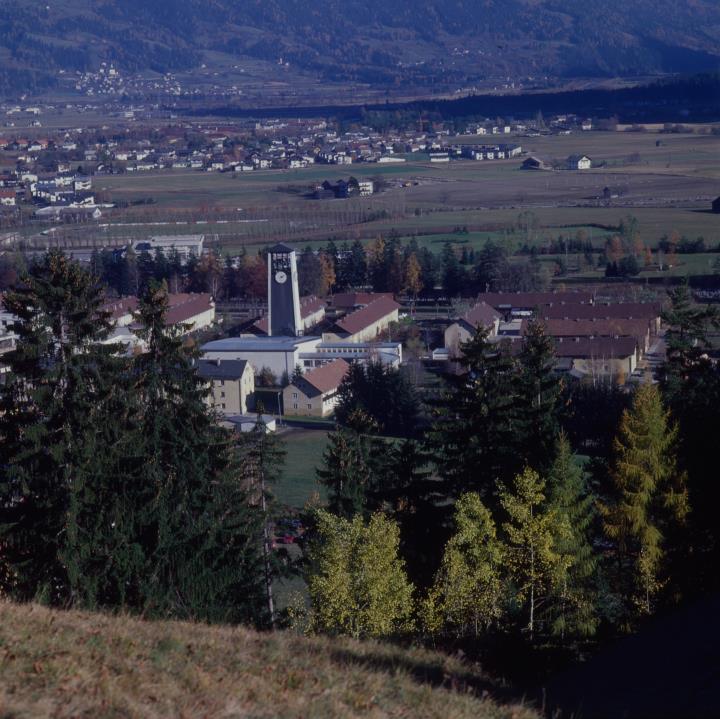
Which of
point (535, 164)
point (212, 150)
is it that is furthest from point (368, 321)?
point (212, 150)

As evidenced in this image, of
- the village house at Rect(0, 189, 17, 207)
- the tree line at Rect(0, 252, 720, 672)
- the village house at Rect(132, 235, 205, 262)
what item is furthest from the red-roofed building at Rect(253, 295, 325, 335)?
the village house at Rect(0, 189, 17, 207)

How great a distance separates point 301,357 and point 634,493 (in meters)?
9.60

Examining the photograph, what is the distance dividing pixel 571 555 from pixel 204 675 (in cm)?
243

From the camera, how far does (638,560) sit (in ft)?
16.2

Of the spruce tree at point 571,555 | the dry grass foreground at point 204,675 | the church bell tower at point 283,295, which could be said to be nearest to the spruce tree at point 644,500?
the spruce tree at point 571,555

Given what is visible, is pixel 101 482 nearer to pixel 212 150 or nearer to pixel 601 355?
pixel 601 355

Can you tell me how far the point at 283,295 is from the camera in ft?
52.2

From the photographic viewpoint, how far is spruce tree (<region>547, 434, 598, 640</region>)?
181 inches

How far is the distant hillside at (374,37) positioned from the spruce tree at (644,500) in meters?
45.1

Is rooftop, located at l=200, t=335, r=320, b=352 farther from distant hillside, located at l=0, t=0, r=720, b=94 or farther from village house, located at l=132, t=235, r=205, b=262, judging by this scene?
distant hillside, located at l=0, t=0, r=720, b=94

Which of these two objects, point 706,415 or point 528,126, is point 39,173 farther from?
point 706,415

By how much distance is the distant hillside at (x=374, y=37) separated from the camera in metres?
63.6

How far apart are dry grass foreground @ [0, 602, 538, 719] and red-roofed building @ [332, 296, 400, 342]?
12.7 metres

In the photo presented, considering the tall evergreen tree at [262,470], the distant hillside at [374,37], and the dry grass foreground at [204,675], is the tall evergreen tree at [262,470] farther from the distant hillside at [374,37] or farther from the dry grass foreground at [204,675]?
the distant hillside at [374,37]
